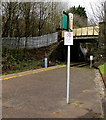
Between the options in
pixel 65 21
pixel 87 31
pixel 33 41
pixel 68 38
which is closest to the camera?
pixel 65 21

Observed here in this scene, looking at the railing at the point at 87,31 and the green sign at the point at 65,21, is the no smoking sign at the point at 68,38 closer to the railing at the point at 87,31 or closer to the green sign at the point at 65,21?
the green sign at the point at 65,21

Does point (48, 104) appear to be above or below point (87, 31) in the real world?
below

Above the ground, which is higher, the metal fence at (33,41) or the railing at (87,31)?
the railing at (87,31)

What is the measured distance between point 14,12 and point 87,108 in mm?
18363

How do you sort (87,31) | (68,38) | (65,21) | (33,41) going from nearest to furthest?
(65,21) < (68,38) < (87,31) < (33,41)

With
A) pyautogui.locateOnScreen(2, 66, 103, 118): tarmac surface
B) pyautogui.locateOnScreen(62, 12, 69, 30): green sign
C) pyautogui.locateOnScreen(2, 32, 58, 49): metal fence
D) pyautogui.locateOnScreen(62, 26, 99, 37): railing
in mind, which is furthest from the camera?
pyautogui.locateOnScreen(2, 32, 58, 49): metal fence

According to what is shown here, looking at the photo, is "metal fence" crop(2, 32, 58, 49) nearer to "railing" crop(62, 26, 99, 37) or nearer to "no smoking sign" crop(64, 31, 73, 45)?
"railing" crop(62, 26, 99, 37)

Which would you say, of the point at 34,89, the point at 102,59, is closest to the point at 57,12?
the point at 102,59

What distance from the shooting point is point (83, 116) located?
4.88 m

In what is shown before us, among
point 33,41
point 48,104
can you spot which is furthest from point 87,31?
point 48,104

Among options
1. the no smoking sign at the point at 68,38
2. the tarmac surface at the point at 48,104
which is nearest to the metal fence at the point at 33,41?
the tarmac surface at the point at 48,104

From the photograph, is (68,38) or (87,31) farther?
(87,31)

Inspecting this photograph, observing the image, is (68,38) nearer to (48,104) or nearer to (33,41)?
(48,104)

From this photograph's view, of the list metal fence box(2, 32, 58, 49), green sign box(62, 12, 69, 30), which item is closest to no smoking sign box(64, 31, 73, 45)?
green sign box(62, 12, 69, 30)
